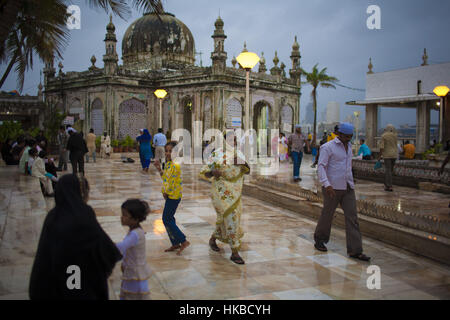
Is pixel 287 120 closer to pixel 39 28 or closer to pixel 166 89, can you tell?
pixel 166 89

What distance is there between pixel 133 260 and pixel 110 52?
76.3 ft

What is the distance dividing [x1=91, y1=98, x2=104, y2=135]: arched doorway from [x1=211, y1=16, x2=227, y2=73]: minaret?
7.52 m

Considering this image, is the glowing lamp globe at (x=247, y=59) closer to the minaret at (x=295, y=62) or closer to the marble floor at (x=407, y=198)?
the marble floor at (x=407, y=198)

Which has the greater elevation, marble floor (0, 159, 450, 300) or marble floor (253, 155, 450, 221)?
marble floor (253, 155, 450, 221)

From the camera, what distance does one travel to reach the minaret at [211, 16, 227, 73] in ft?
76.2

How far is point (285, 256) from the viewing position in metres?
5.35

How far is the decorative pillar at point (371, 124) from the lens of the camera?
27.5 m

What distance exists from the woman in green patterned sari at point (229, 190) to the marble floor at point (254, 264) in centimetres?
33

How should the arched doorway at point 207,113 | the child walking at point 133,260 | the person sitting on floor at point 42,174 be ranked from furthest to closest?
the arched doorway at point 207,113
the person sitting on floor at point 42,174
the child walking at point 133,260

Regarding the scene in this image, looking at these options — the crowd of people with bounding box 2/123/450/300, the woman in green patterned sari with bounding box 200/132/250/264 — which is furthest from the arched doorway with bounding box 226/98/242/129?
the woman in green patterned sari with bounding box 200/132/250/264

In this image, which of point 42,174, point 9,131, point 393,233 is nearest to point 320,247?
point 393,233

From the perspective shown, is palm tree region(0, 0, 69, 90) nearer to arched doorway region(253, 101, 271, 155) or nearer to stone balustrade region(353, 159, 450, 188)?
stone balustrade region(353, 159, 450, 188)

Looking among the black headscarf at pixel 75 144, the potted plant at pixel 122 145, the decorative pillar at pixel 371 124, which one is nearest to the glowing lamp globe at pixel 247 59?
the black headscarf at pixel 75 144

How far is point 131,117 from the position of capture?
2509cm
